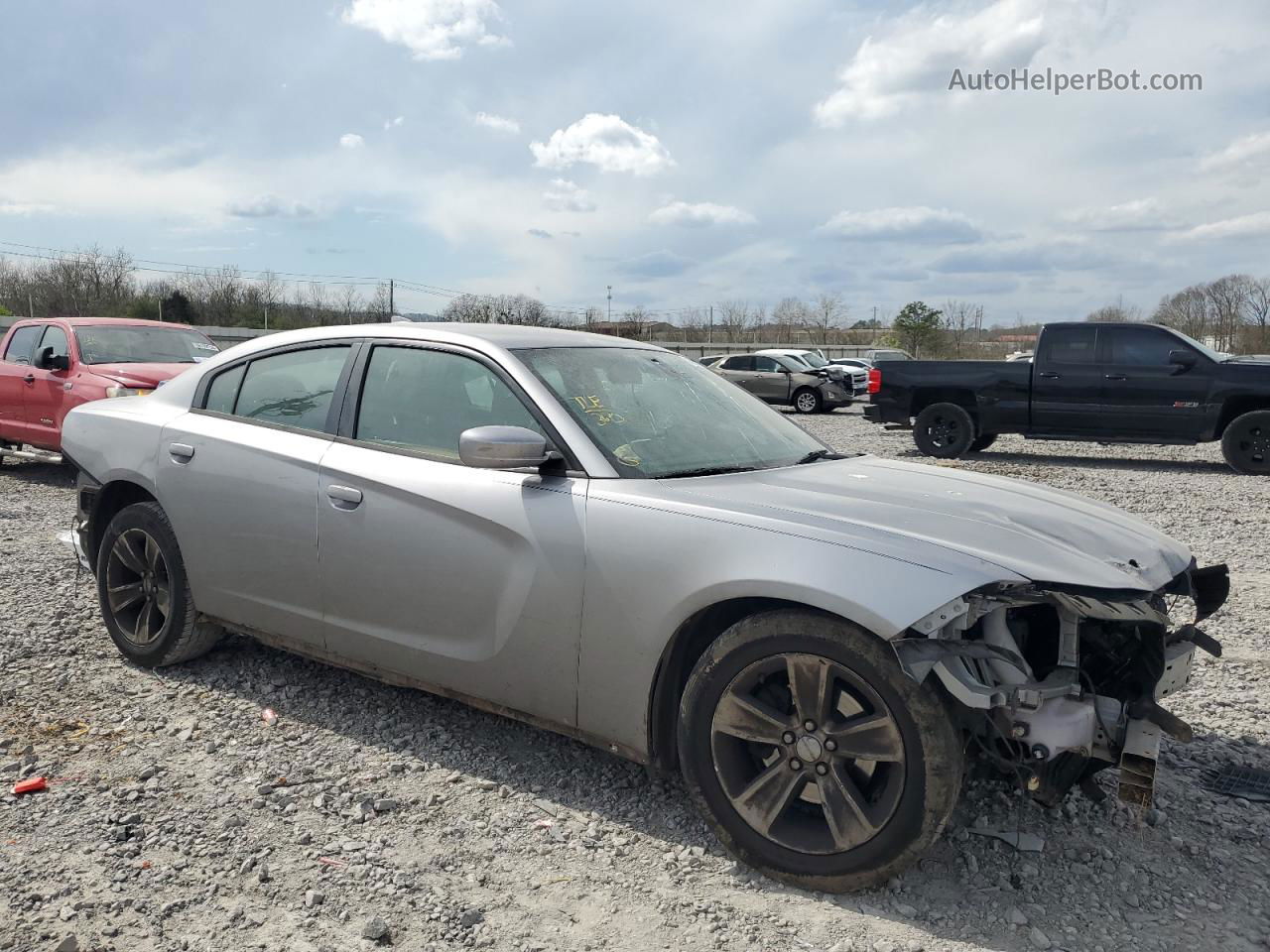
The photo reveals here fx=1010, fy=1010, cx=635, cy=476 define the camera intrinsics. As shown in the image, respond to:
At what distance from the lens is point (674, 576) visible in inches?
117

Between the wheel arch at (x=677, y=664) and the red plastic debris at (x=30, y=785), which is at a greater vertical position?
the wheel arch at (x=677, y=664)

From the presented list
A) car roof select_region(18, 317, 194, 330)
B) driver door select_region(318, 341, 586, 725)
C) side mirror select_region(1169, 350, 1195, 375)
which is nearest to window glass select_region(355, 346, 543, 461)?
driver door select_region(318, 341, 586, 725)

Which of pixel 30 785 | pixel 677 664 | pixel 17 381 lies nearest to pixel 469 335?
pixel 677 664

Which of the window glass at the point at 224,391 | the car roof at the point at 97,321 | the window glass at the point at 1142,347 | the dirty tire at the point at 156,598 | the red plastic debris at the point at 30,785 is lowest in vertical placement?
the red plastic debris at the point at 30,785

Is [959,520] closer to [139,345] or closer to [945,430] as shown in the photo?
[139,345]

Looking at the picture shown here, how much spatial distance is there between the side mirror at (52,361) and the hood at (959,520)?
913 cm

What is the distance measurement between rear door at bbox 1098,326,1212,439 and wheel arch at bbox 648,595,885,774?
39.3 ft

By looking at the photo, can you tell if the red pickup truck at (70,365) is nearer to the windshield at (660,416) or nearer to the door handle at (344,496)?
the door handle at (344,496)

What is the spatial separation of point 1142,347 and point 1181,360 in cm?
49

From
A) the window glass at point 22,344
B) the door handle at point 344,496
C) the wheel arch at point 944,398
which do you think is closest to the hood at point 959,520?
the door handle at point 344,496

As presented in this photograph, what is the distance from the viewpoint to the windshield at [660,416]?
11.3 ft

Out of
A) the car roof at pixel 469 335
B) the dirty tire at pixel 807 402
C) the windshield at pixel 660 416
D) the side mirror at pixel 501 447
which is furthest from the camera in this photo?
the dirty tire at pixel 807 402

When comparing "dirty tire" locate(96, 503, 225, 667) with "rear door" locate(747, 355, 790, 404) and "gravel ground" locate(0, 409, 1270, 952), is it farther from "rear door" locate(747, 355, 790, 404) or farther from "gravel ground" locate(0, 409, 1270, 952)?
"rear door" locate(747, 355, 790, 404)

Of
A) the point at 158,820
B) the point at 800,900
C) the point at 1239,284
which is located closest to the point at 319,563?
the point at 158,820
